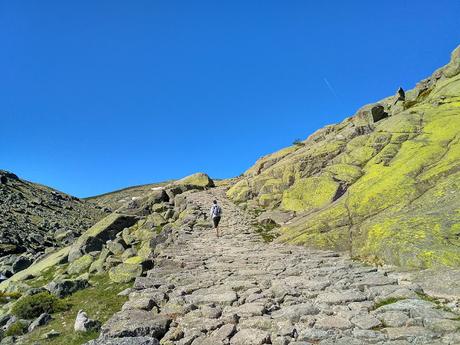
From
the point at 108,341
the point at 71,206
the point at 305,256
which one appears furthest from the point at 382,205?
the point at 71,206

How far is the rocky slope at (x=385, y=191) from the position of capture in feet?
51.7

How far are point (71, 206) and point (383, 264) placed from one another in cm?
9614

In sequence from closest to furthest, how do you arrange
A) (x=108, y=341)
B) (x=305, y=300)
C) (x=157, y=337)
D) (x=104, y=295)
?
(x=108, y=341) < (x=157, y=337) < (x=305, y=300) < (x=104, y=295)

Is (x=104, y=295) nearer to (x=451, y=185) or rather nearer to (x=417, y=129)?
(x=451, y=185)

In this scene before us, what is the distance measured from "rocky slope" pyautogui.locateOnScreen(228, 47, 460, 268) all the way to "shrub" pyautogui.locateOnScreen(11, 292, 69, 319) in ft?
39.4

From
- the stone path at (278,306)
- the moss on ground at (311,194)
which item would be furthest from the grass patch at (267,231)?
the stone path at (278,306)

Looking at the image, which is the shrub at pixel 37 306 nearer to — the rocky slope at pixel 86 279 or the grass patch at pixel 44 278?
the rocky slope at pixel 86 279

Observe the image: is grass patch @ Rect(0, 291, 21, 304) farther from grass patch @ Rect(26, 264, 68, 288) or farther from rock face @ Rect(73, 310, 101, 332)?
rock face @ Rect(73, 310, 101, 332)

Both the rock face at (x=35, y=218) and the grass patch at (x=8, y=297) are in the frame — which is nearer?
the grass patch at (x=8, y=297)

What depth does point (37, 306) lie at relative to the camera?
1666 centimetres

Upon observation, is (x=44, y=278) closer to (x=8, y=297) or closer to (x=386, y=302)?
(x=8, y=297)

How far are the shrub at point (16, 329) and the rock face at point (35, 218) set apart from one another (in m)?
26.6

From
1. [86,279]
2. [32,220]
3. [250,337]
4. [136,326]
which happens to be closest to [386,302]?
[250,337]

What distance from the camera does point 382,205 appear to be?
2092cm
